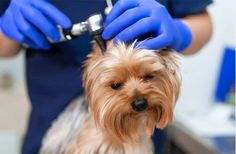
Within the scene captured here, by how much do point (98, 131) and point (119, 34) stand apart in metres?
0.19

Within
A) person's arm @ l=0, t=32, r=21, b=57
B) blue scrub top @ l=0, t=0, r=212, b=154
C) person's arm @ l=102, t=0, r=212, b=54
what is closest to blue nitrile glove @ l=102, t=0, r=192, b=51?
person's arm @ l=102, t=0, r=212, b=54

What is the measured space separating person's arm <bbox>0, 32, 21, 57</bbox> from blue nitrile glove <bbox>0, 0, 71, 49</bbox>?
0.15 m

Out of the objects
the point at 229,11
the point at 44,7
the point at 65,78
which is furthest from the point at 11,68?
the point at 44,7

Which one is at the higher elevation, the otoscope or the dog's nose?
the otoscope

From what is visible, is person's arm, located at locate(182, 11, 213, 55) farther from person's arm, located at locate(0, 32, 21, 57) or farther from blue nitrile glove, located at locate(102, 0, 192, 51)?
person's arm, located at locate(0, 32, 21, 57)

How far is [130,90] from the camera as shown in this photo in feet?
2.37

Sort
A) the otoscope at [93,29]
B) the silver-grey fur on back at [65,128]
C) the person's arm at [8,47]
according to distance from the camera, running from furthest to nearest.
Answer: the person's arm at [8,47], the silver-grey fur on back at [65,128], the otoscope at [93,29]

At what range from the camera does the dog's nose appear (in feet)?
2.40

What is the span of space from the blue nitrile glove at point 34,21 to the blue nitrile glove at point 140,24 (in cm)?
10

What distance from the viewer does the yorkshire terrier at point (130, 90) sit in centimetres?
72

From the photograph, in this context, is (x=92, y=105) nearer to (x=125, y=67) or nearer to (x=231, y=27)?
(x=125, y=67)

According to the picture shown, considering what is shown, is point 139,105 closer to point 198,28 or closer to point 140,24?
point 140,24

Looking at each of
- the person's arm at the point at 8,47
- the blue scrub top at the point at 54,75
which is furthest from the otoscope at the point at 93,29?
the person's arm at the point at 8,47

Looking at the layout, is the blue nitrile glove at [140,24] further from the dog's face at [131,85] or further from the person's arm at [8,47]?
the person's arm at [8,47]
